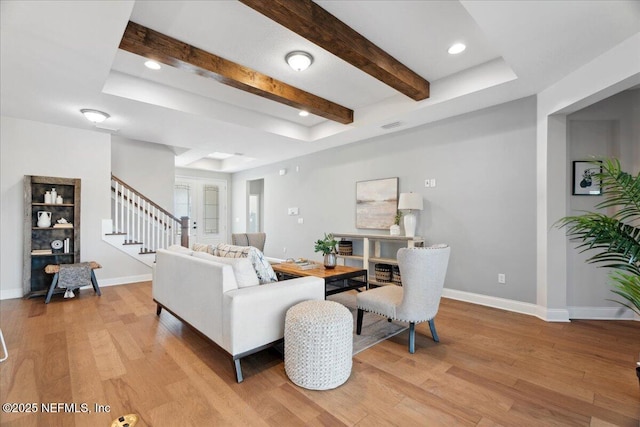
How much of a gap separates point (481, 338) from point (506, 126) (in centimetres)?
256

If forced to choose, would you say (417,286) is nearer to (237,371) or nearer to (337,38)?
(237,371)

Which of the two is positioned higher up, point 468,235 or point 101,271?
point 468,235

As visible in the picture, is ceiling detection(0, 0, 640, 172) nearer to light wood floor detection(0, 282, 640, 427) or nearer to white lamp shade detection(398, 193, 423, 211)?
white lamp shade detection(398, 193, 423, 211)

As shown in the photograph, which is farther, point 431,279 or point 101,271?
point 101,271

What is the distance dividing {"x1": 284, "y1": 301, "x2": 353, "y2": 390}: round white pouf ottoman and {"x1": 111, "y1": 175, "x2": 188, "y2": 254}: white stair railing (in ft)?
13.8

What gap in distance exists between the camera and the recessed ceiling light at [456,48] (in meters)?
2.81

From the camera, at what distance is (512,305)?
3.50 metres

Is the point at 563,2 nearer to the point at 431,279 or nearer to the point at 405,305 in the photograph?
the point at 431,279

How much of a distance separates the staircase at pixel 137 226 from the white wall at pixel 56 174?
0.44 feet

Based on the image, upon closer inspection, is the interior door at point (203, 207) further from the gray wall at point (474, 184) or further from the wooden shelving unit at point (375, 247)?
the wooden shelving unit at point (375, 247)

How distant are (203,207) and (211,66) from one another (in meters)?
6.03

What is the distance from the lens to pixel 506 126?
3590mm

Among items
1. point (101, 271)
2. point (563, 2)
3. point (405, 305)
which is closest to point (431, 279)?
point (405, 305)

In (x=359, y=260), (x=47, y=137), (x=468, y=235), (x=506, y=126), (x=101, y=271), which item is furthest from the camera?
(x=359, y=260)
